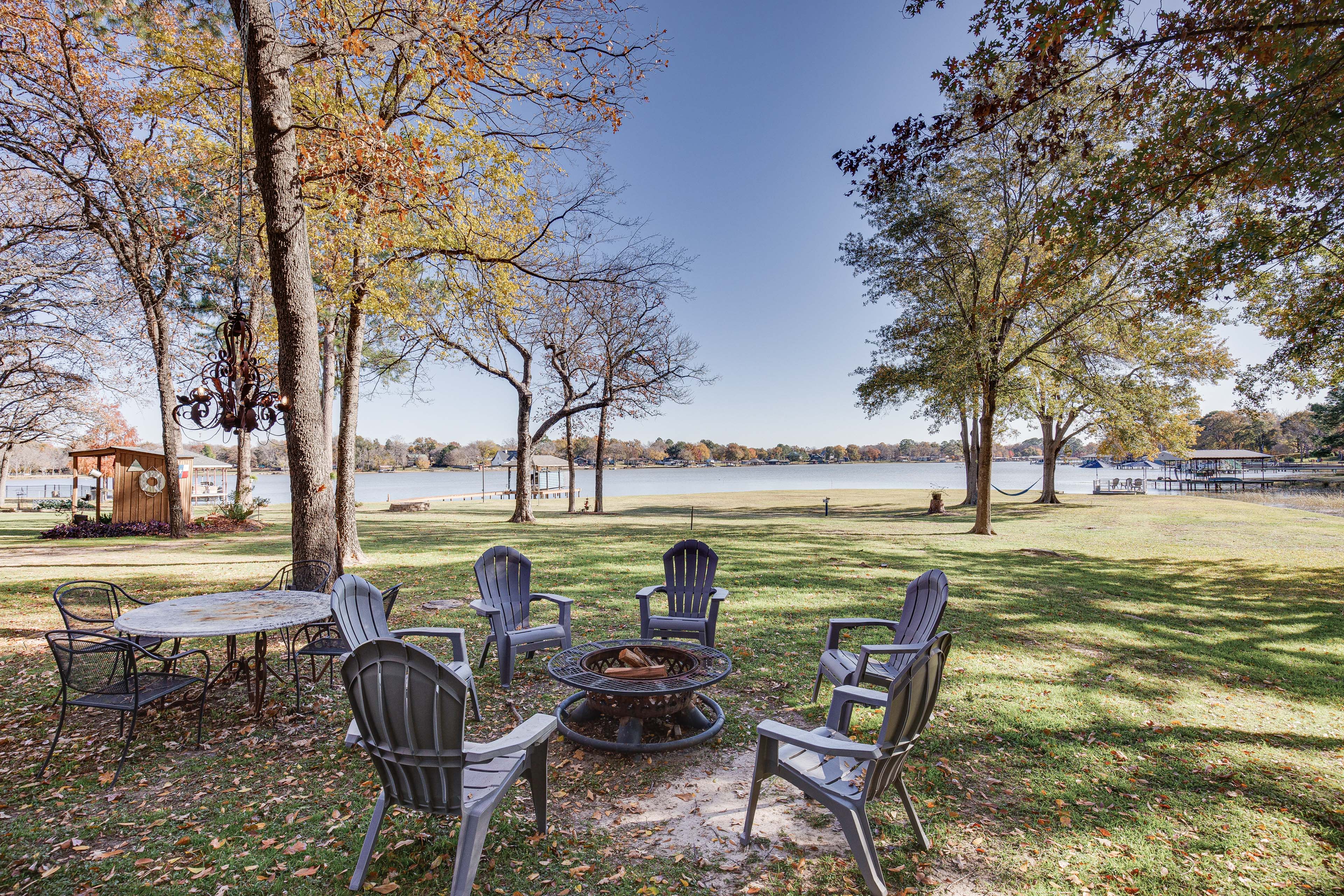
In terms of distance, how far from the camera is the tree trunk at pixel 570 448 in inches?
955

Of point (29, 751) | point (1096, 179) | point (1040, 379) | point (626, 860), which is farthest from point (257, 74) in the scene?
point (1040, 379)

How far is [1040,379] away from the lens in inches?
666

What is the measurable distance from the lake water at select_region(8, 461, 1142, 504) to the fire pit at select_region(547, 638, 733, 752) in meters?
22.6

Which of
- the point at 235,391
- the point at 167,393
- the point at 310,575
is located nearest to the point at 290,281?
the point at 235,391

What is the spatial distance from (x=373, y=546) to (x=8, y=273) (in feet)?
25.7

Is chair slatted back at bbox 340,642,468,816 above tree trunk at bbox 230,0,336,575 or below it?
below

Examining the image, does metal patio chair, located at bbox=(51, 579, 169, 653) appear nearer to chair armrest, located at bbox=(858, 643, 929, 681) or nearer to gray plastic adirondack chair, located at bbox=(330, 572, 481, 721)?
gray plastic adirondack chair, located at bbox=(330, 572, 481, 721)

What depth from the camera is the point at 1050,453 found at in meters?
26.4

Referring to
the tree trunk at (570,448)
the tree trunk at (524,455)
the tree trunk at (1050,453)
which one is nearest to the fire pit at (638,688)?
the tree trunk at (524,455)

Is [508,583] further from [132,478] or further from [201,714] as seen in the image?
[132,478]

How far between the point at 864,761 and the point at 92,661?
4.50 m

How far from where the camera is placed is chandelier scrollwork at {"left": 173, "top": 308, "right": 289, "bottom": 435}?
4.35m

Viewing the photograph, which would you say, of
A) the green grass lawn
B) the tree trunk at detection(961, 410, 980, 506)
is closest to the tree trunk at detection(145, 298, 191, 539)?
the green grass lawn

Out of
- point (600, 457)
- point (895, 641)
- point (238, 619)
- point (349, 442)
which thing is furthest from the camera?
point (600, 457)
